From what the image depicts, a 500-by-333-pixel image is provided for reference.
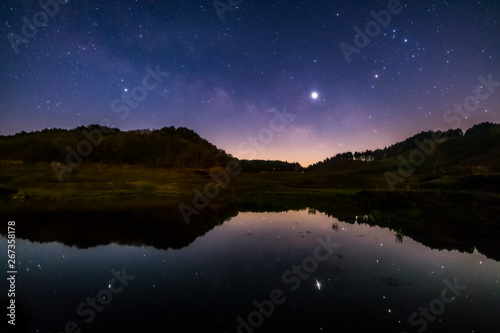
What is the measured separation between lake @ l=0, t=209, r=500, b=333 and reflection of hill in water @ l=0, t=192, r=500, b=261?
1009mm

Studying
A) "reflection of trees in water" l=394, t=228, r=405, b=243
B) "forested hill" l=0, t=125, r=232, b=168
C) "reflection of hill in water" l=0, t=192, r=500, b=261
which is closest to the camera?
"reflection of hill in water" l=0, t=192, r=500, b=261

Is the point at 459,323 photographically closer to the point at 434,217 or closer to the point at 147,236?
the point at 147,236

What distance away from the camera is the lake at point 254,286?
9438mm

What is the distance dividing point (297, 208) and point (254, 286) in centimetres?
2736

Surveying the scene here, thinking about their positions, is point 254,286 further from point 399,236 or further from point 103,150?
point 103,150

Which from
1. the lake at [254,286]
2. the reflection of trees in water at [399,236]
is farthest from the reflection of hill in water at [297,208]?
the lake at [254,286]

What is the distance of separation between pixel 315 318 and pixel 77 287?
36.0ft

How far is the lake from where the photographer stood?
944 cm

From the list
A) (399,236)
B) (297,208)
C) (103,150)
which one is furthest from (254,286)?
(103,150)

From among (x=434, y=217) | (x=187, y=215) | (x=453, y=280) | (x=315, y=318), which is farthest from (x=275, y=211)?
(x=315, y=318)

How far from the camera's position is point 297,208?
39000 mm

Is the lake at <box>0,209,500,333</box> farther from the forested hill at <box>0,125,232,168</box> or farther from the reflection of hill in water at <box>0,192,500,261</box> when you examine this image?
the forested hill at <box>0,125,232,168</box>

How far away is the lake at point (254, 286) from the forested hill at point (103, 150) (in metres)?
145

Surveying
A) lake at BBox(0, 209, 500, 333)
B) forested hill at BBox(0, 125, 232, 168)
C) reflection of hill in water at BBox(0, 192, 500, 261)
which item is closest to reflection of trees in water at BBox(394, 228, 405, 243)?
reflection of hill in water at BBox(0, 192, 500, 261)
